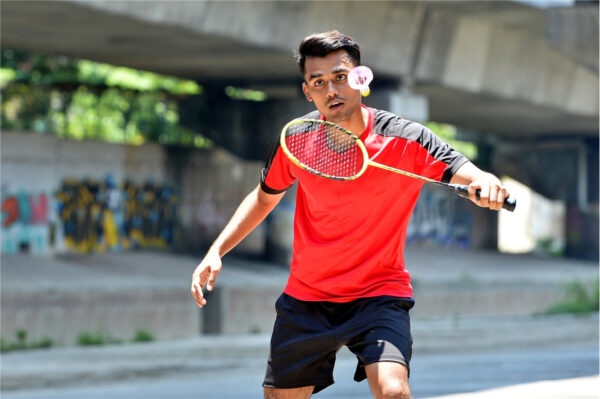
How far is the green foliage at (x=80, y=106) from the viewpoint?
21.2m

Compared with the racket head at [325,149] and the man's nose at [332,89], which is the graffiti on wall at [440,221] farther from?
the man's nose at [332,89]

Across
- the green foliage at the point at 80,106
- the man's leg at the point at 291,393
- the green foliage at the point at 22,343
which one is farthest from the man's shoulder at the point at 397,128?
the green foliage at the point at 80,106

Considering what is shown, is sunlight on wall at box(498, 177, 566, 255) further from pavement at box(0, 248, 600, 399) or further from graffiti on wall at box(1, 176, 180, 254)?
graffiti on wall at box(1, 176, 180, 254)

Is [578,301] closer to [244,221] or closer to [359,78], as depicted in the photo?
[244,221]

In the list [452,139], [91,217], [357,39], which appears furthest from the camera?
[452,139]

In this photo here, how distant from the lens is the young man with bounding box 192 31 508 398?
16.6 ft

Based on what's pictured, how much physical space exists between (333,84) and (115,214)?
17.2 m

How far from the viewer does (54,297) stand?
15.6m

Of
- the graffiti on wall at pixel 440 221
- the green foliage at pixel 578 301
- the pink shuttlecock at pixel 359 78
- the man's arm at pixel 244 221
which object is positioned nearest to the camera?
the pink shuttlecock at pixel 359 78

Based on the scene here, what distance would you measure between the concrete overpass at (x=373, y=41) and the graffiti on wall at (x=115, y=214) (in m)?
2.42

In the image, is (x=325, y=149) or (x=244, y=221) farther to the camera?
(x=244, y=221)

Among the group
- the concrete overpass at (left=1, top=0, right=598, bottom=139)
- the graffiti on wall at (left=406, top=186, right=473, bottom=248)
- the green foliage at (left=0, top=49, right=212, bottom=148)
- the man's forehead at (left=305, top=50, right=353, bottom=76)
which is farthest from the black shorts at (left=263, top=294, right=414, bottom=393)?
the graffiti on wall at (left=406, top=186, right=473, bottom=248)

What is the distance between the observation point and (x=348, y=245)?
5113 mm

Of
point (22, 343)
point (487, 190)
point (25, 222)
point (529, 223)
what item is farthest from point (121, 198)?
point (529, 223)
